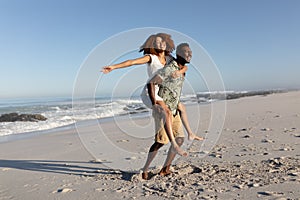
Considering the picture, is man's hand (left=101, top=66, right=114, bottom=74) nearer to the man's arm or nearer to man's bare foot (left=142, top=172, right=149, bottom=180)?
the man's arm

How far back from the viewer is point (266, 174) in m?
3.36

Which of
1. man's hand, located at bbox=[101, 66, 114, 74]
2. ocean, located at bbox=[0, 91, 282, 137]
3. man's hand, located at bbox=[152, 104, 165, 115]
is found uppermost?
man's hand, located at bbox=[101, 66, 114, 74]

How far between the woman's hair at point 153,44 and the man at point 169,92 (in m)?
0.13

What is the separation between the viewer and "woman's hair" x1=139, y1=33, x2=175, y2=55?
3643mm

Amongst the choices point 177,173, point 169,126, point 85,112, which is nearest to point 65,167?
point 177,173

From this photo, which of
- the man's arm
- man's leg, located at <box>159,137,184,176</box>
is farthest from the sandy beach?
the man's arm

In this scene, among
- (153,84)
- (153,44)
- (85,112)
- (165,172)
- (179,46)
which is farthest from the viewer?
(85,112)

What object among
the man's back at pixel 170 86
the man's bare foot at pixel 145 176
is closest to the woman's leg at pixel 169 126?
the man's back at pixel 170 86

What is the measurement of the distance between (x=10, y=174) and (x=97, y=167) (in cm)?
152

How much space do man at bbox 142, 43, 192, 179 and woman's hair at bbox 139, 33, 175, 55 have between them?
0.41ft

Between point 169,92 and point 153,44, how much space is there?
0.68 m

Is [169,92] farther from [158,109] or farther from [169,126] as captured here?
[169,126]

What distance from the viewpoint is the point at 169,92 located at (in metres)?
3.69

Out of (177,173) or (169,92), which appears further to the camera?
(177,173)
